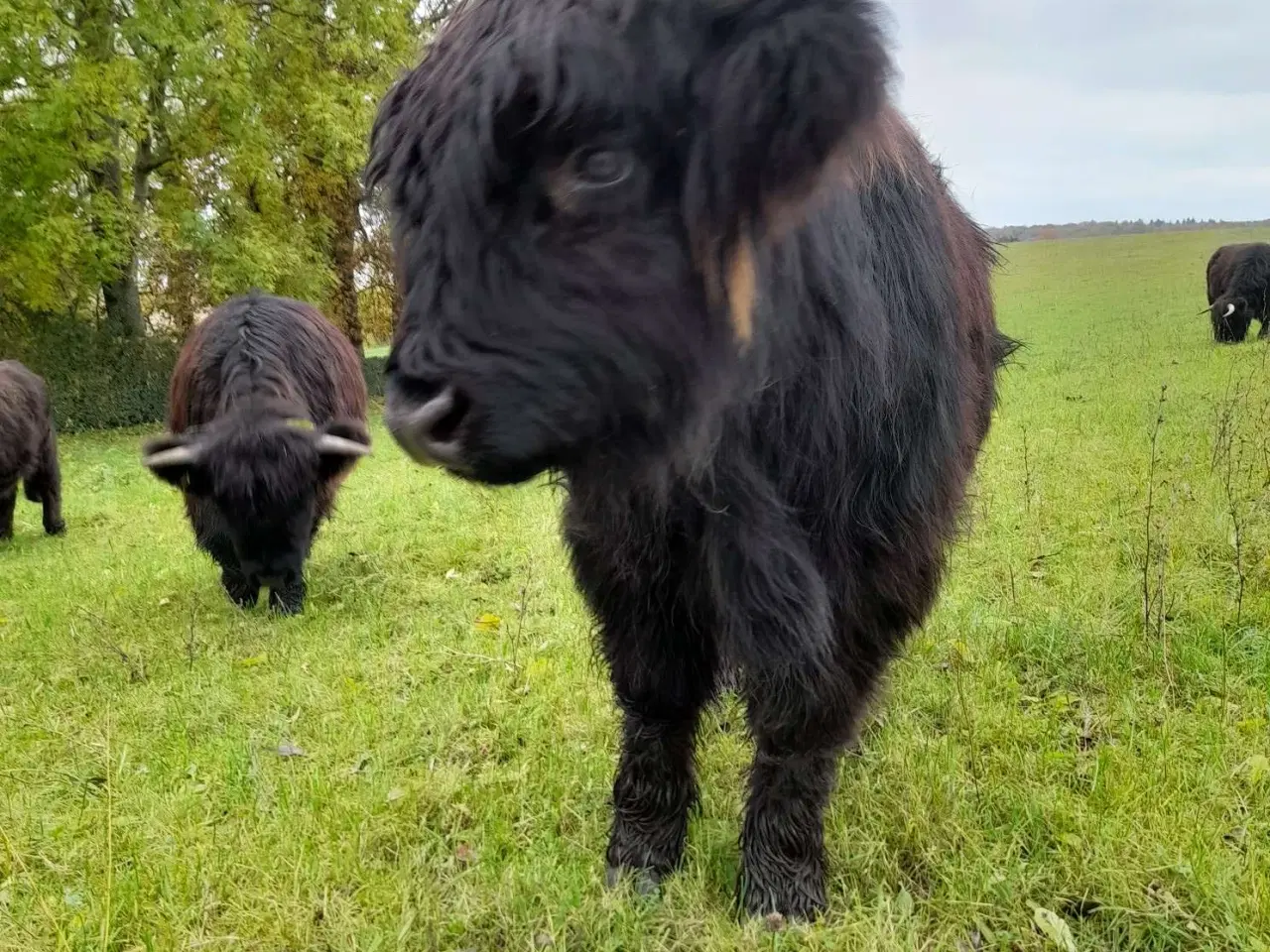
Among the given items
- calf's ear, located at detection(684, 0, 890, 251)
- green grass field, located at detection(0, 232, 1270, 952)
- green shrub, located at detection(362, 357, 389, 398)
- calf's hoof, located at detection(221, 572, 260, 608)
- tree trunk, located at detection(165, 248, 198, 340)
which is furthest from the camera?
green shrub, located at detection(362, 357, 389, 398)

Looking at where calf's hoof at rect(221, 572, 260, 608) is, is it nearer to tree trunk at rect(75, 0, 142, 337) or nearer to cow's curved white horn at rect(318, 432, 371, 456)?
cow's curved white horn at rect(318, 432, 371, 456)

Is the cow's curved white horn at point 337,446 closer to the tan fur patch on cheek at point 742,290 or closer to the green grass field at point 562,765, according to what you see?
the green grass field at point 562,765

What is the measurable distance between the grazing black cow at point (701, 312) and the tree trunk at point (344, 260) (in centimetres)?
2010

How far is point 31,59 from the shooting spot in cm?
1498

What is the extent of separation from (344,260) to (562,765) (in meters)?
20.4

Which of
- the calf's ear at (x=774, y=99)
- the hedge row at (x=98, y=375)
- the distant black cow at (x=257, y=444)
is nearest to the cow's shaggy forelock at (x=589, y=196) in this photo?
the calf's ear at (x=774, y=99)

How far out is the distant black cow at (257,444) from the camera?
198 inches

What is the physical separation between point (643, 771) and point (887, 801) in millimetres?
828

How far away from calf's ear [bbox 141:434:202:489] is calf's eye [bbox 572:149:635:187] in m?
4.36

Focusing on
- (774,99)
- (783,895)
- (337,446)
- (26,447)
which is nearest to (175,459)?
(337,446)

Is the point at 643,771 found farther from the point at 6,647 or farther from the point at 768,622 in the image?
the point at 6,647

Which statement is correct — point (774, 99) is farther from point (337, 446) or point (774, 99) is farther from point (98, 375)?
point (98, 375)

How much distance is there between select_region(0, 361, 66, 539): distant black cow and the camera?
851 centimetres

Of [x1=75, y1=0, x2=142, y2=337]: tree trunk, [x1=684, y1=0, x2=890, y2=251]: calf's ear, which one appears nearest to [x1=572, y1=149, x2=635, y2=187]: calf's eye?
[x1=684, y1=0, x2=890, y2=251]: calf's ear
